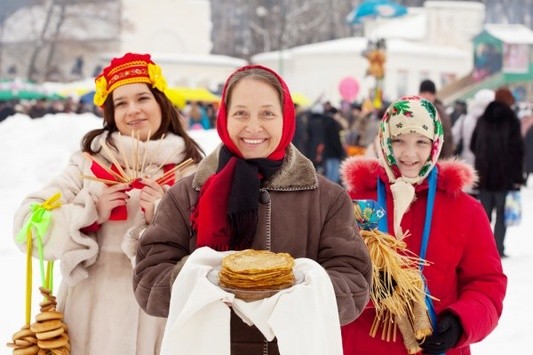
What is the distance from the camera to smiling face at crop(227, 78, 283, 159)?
7.82 feet

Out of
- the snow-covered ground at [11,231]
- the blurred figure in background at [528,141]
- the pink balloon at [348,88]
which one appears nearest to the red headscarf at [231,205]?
the snow-covered ground at [11,231]

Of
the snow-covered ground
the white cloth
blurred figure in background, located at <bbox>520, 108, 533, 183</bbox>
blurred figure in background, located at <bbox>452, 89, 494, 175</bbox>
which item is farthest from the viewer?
blurred figure in background, located at <bbox>520, 108, 533, 183</bbox>

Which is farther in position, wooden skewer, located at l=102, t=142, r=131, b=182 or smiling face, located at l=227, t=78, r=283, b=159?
wooden skewer, located at l=102, t=142, r=131, b=182

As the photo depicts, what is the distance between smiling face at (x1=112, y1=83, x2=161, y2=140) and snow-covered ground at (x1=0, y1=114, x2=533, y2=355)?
2769 millimetres

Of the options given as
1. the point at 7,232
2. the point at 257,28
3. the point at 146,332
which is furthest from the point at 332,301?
the point at 257,28

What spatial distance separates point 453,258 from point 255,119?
1.13m

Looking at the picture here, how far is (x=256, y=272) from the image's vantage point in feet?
6.75

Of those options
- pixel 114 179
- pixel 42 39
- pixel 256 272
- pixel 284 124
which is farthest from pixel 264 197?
pixel 42 39

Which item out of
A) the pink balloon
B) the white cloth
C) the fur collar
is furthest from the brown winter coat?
the pink balloon

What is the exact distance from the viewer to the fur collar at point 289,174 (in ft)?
7.89

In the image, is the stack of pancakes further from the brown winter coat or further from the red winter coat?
the red winter coat

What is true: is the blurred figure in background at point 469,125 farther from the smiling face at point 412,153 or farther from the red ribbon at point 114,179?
the red ribbon at point 114,179

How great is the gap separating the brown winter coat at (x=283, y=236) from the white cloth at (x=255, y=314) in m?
0.12

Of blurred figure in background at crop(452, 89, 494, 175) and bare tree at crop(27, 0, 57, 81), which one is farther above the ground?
bare tree at crop(27, 0, 57, 81)
